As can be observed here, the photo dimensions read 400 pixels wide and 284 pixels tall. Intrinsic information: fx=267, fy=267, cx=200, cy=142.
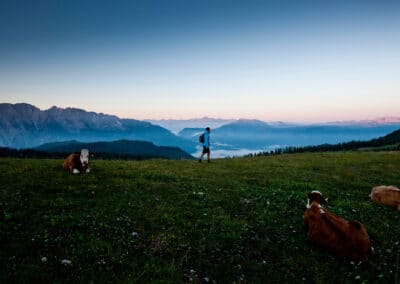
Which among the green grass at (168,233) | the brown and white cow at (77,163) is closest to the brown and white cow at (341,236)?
the green grass at (168,233)

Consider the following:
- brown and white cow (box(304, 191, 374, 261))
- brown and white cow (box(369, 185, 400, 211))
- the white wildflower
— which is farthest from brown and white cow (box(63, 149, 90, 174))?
brown and white cow (box(369, 185, 400, 211))

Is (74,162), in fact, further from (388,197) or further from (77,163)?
(388,197)

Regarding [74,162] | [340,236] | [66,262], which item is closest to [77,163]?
[74,162]

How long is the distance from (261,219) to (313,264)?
335cm

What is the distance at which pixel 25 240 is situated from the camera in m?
9.00

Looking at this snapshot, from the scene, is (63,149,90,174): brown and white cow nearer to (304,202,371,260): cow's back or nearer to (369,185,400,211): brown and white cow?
(304,202,371,260): cow's back

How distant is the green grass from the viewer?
8164 millimetres

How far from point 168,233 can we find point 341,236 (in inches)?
256

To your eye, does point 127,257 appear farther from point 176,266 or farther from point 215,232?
point 215,232

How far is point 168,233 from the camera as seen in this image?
10383 millimetres

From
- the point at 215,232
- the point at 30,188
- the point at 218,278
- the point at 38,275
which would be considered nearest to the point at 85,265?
the point at 38,275

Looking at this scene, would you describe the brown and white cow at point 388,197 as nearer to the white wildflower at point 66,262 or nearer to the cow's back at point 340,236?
the cow's back at point 340,236

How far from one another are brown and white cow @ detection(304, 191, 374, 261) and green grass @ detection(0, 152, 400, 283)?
1.01 feet

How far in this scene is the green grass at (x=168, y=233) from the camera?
26.8 feet
